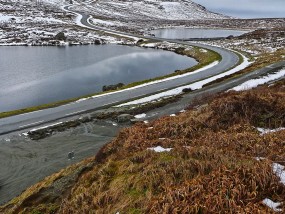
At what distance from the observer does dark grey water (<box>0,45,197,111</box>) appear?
44.1 m

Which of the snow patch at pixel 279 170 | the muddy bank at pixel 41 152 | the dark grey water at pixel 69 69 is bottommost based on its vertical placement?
the dark grey water at pixel 69 69

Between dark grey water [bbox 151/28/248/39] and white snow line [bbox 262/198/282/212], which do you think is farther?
dark grey water [bbox 151/28/248/39]

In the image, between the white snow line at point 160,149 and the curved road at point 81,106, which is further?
the curved road at point 81,106

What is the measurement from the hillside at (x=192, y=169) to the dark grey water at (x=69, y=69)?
26.9m

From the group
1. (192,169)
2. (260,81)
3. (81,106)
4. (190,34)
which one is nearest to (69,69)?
(81,106)

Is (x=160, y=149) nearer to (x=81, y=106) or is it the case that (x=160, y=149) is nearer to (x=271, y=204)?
(x=271, y=204)

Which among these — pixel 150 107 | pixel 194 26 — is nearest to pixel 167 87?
pixel 150 107

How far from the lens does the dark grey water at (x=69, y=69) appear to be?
1736 inches

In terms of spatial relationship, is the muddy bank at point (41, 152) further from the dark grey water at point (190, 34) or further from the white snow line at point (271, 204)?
the dark grey water at point (190, 34)

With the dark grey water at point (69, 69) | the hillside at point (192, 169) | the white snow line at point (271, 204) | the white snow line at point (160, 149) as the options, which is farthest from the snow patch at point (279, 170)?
the dark grey water at point (69, 69)

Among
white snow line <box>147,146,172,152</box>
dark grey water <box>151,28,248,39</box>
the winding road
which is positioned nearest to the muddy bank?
the winding road

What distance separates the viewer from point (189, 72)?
5331cm

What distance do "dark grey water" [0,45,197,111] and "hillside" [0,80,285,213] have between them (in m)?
26.9

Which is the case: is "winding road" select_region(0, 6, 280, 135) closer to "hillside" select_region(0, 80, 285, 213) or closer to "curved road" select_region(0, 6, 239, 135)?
"curved road" select_region(0, 6, 239, 135)
